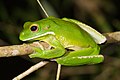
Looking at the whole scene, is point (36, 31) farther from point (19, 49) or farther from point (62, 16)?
point (62, 16)

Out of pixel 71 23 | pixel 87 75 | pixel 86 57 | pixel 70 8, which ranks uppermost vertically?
pixel 71 23

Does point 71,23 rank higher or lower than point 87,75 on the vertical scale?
higher

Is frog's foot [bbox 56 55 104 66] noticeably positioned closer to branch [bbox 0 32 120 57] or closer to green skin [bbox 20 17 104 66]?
green skin [bbox 20 17 104 66]

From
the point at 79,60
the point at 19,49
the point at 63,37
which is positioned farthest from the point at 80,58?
the point at 19,49

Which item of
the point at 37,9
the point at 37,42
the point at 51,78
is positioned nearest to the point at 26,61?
the point at 51,78

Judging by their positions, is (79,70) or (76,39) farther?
(79,70)

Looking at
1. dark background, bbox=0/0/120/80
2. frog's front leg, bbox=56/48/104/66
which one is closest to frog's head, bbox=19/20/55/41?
frog's front leg, bbox=56/48/104/66

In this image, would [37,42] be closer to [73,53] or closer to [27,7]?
[73,53]
